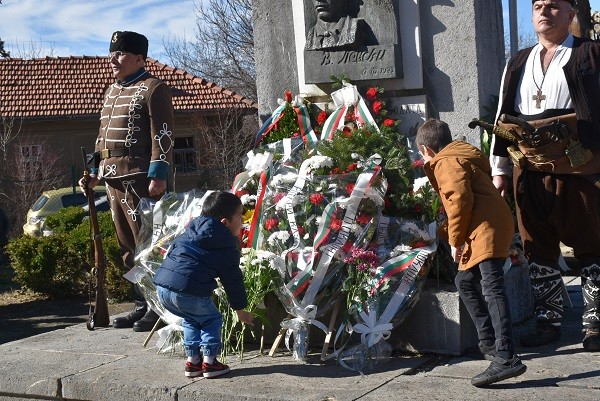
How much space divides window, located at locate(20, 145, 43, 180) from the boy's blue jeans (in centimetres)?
1988

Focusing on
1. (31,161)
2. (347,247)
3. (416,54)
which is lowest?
(347,247)

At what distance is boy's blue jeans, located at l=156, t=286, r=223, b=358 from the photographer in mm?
4699

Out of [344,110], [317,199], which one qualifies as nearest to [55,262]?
[344,110]

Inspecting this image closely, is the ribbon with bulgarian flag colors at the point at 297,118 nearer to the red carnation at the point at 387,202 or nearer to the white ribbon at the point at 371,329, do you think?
the red carnation at the point at 387,202

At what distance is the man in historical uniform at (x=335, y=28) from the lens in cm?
593

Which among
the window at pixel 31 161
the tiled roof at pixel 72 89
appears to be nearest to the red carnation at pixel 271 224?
the window at pixel 31 161

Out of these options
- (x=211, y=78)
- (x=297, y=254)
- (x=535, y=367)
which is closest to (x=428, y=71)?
(x=297, y=254)

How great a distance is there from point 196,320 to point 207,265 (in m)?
0.32

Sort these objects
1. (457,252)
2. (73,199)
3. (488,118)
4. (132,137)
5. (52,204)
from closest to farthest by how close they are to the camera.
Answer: (457,252)
(488,118)
(132,137)
(73,199)
(52,204)

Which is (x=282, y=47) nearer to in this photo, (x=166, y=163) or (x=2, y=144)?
(x=166, y=163)

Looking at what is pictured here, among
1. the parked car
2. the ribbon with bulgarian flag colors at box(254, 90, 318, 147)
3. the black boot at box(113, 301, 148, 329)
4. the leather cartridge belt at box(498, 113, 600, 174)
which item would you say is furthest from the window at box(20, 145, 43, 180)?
the leather cartridge belt at box(498, 113, 600, 174)

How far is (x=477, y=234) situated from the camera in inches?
175

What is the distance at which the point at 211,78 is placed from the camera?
32.5 metres

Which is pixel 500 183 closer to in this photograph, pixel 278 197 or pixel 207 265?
pixel 278 197
